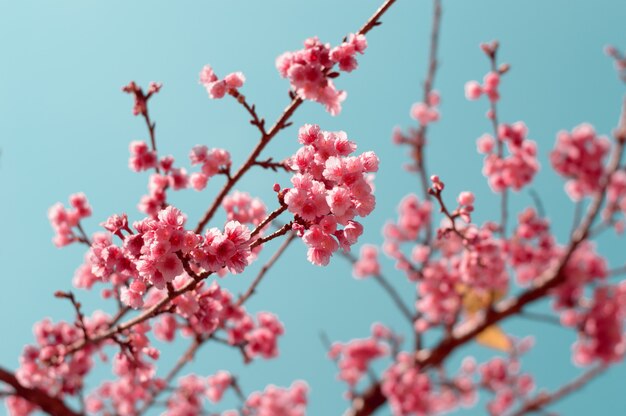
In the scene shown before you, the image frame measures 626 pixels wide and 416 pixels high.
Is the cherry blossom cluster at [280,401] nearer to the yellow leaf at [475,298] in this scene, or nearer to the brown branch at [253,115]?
the yellow leaf at [475,298]

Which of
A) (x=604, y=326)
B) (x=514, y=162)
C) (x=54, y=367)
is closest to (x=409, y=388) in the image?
(x=604, y=326)

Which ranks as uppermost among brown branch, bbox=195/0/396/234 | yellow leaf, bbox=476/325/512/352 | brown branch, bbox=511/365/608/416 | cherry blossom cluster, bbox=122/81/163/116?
cherry blossom cluster, bbox=122/81/163/116

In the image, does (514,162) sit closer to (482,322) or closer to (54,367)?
(482,322)

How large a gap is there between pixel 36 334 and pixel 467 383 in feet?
26.2

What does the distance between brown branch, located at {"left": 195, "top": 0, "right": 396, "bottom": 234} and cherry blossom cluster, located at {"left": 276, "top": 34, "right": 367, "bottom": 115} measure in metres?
0.08

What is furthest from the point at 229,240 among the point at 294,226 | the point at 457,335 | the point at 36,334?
the point at 457,335

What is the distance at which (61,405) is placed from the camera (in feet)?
14.3

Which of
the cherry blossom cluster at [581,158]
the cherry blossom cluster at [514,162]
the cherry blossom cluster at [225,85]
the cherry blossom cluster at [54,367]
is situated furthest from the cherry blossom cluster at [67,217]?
the cherry blossom cluster at [581,158]

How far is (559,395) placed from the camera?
6137 millimetres

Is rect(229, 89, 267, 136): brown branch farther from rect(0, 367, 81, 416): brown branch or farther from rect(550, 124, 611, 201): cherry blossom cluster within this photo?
rect(550, 124, 611, 201): cherry blossom cluster

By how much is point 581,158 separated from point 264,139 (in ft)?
17.0

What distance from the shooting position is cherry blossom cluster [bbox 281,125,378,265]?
86.7 inches

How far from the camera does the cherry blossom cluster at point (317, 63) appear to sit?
3.06 meters

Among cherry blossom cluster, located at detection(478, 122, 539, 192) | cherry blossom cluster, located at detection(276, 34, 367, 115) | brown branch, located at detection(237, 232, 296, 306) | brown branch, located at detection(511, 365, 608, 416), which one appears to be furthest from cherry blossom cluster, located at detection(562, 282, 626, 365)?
cherry blossom cluster, located at detection(276, 34, 367, 115)
